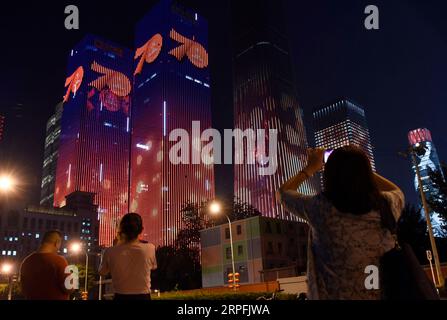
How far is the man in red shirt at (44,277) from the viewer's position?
4.76m

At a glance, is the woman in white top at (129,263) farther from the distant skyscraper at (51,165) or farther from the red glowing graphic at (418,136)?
the red glowing graphic at (418,136)

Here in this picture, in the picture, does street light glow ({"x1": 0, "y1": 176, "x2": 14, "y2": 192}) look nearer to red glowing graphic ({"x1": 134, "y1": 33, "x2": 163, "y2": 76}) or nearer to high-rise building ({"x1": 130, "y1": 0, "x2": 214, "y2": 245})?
high-rise building ({"x1": 130, "y1": 0, "x2": 214, "y2": 245})

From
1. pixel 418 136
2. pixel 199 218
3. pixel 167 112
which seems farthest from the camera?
pixel 418 136

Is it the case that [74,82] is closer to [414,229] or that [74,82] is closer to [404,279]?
[414,229]

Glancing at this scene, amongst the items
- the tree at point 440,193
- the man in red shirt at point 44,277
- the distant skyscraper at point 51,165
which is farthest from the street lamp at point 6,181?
the distant skyscraper at point 51,165

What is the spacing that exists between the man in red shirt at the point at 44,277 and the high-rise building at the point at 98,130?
15185 cm

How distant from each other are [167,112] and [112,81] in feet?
135

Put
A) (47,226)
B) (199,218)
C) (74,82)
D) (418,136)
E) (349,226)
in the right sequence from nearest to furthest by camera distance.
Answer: (349,226)
(199,218)
(47,226)
(74,82)
(418,136)

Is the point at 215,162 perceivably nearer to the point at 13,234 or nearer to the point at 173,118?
the point at 173,118

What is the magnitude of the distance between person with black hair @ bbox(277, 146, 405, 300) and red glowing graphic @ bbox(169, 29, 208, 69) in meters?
159

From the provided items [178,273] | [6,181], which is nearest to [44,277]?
[6,181]

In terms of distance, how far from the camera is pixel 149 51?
16275 cm
